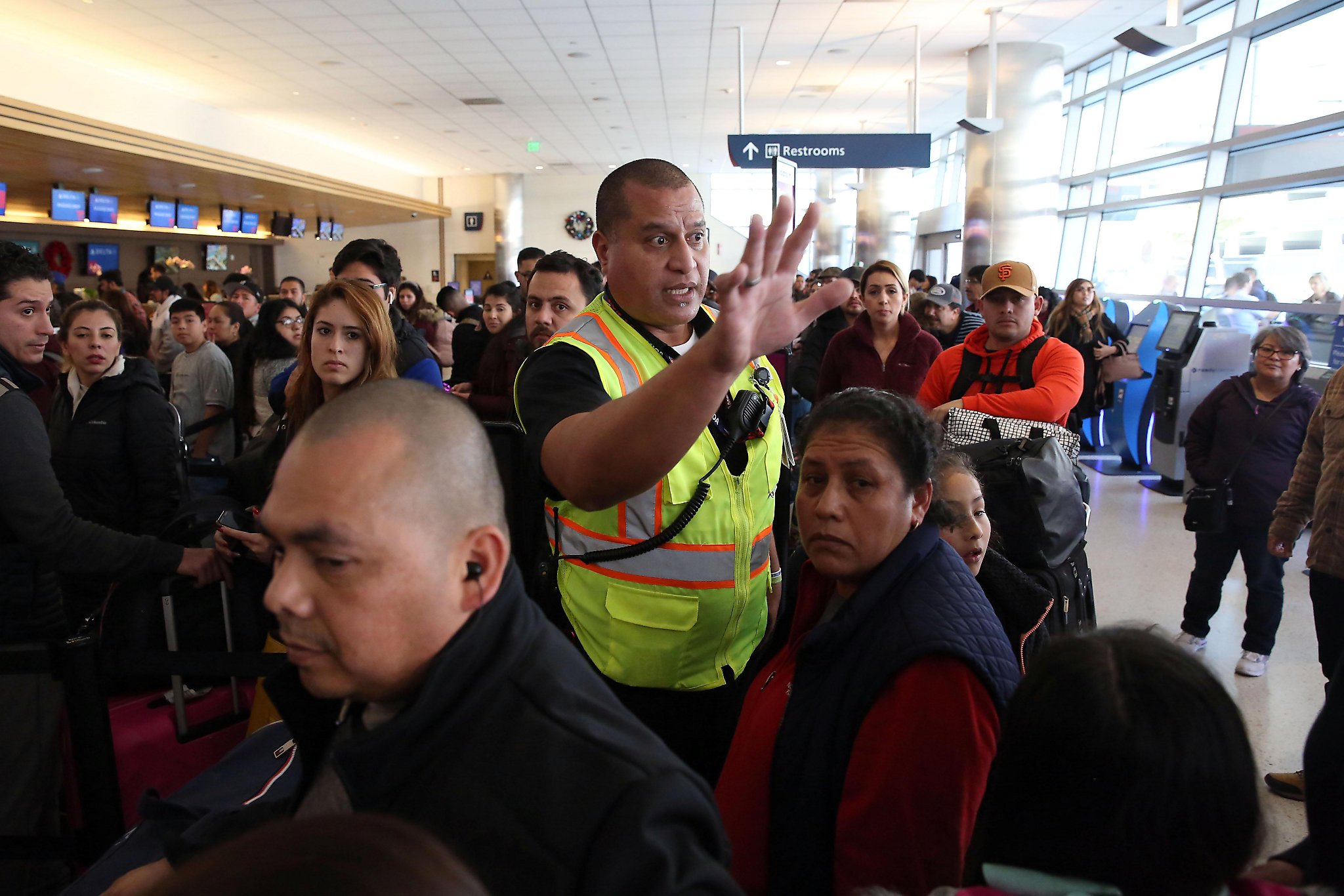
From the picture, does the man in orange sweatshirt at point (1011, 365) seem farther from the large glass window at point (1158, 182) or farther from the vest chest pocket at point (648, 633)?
the large glass window at point (1158, 182)

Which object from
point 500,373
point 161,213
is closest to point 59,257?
point 161,213

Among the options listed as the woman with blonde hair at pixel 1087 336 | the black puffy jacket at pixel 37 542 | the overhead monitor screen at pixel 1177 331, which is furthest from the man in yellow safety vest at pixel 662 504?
the overhead monitor screen at pixel 1177 331

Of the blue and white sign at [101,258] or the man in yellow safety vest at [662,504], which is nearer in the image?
the man in yellow safety vest at [662,504]

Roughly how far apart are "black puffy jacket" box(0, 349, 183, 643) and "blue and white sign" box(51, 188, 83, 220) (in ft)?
36.9

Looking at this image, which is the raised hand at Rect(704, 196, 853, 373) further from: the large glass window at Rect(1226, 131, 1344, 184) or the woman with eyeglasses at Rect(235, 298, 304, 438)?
the large glass window at Rect(1226, 131, 1344, 184)

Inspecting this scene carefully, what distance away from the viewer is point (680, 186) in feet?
5.45

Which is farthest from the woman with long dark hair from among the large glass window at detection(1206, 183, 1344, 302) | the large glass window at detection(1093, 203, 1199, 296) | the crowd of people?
the large glass window at detection(1093, 203, 1199, 296)

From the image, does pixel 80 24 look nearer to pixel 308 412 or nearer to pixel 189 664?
pixel 308 412

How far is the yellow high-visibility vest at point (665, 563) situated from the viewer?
4.99ft

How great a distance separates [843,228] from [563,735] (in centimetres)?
2249

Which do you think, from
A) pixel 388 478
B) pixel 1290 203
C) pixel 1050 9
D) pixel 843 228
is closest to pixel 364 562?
pixel 388 478

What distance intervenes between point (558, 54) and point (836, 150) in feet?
11.3

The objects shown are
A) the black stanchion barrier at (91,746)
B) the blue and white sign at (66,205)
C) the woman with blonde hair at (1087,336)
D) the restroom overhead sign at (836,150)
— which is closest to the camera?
the black stanchion barrier at (91,746)

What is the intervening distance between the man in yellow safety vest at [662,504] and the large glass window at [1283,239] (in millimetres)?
6872
